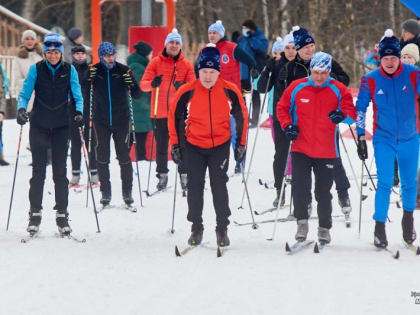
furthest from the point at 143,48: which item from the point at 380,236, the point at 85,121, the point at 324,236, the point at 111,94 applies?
the point at 380,236

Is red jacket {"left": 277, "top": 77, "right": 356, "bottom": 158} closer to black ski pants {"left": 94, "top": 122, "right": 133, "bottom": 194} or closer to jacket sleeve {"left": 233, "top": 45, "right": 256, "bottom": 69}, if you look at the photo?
black ski pants {"left": 94, "top": 122, "right": 133, "bottom": 194}

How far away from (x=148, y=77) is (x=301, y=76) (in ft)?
8.23

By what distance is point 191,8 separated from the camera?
103 ft

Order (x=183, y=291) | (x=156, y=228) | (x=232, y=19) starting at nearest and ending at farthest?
(x=183, y=291) < (x=156, y=228) < (x=232, y=19)

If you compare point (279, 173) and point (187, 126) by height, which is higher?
point (187, 126)

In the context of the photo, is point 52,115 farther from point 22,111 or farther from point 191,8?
point 191,8

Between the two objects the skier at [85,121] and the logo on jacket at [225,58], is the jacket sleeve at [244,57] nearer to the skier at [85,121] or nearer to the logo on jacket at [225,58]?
the logo on jacket at [225,58]

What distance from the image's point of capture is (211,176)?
7.28m

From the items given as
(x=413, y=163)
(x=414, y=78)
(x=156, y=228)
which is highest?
(x=414, y=78)

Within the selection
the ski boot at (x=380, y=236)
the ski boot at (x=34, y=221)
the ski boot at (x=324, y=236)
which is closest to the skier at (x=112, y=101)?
the ski boot at (x=34, y=221)

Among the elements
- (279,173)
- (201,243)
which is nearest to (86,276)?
(201,243)

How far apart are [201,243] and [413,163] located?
193 cm

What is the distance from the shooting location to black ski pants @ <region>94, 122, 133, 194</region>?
9.31m

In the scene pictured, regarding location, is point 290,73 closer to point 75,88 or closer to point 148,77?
point 75,88
